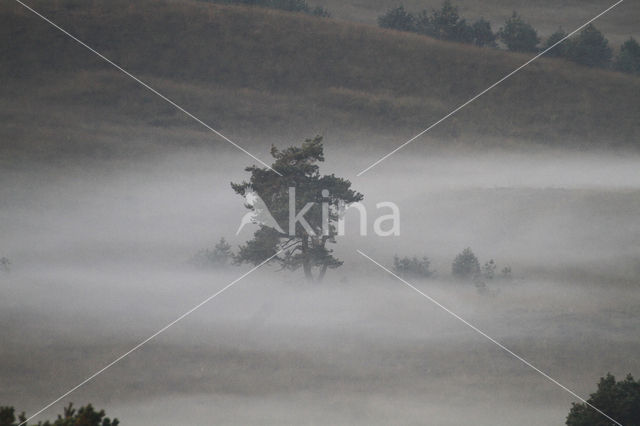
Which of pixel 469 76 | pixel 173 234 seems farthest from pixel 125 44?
pixel 173 234

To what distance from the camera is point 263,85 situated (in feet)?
378

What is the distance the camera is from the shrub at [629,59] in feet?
388

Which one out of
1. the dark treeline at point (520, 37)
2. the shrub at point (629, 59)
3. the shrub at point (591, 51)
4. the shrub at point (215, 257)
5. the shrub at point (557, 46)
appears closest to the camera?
the shrub at point (215, 257)

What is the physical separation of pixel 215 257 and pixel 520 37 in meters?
81.8

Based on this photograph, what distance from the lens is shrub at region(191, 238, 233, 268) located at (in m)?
55.2

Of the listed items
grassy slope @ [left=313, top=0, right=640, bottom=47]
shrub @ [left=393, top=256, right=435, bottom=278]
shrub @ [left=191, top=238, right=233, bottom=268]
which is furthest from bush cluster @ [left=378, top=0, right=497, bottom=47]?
shrub @ [left=191, top=238, right=233, bottom=268]

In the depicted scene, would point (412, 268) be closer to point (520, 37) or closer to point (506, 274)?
point (506, 274)

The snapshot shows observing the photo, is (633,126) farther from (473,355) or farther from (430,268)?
(473,355)

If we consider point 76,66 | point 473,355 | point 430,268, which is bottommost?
point 473,355

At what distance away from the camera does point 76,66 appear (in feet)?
371

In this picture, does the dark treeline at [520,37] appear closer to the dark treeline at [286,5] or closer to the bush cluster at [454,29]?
the bush cluster at [454,29]

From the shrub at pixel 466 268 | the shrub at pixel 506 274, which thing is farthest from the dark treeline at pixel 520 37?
the shrub at pixel 466 268

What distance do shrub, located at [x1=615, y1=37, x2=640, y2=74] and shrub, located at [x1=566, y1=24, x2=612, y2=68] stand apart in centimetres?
164

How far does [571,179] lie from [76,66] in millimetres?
61227
